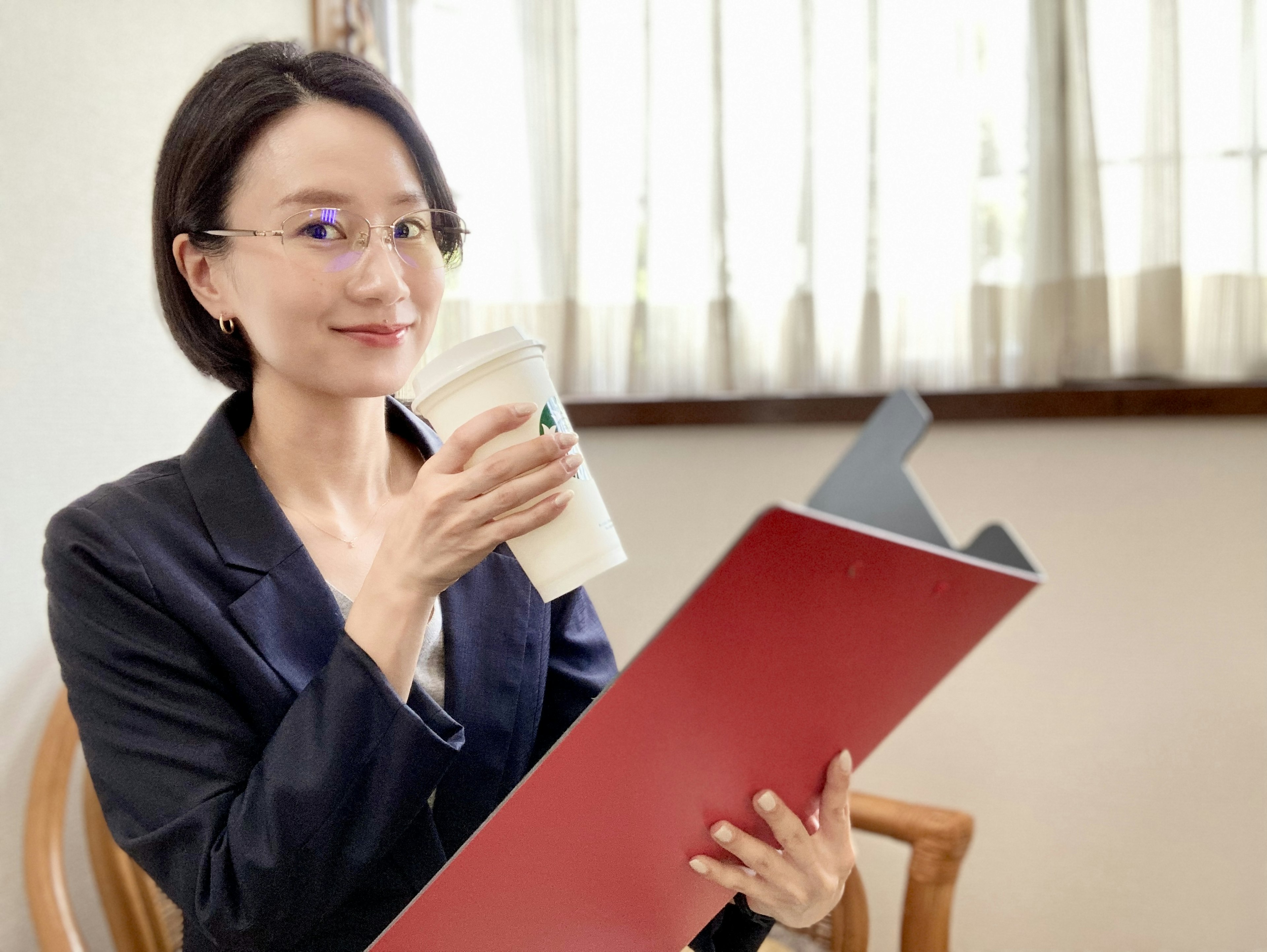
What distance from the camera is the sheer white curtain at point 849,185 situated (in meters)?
1.53

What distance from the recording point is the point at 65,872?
1198 millimetres

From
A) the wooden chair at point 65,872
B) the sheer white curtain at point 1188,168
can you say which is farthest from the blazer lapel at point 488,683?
the sheer white curtain at point 1188,168

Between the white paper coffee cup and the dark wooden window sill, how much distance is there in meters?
1.06

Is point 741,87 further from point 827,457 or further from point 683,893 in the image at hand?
point 683,893

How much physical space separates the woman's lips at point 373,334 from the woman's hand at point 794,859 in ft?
1.60

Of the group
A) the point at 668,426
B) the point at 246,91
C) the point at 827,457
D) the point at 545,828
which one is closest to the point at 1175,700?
the point at 827,457

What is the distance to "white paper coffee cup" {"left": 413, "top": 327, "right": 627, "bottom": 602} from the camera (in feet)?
2.12

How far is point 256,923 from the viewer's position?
72 cm

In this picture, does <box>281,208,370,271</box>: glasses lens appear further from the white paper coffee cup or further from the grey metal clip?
the grey metal clip

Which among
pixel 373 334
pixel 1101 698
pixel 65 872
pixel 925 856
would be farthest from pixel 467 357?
pixel 1101 698

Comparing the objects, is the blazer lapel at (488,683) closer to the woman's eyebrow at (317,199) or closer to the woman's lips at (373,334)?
the woman's lips at (373,334)

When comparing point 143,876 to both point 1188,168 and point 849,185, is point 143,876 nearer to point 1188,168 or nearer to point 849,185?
point 849,185

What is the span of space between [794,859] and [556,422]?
355 mm

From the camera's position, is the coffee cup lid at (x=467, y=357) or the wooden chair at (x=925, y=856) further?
the wooden chair at (x=925, y=856)
